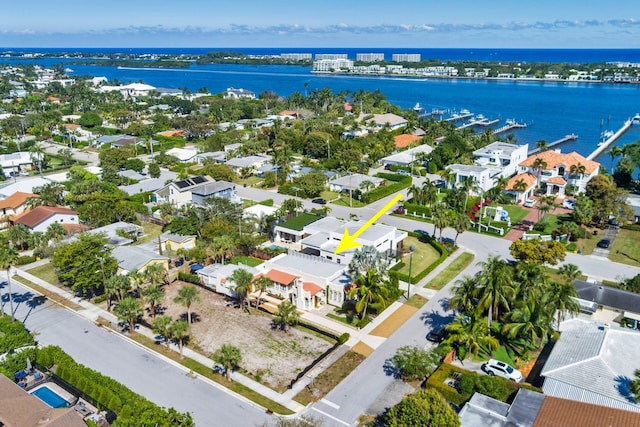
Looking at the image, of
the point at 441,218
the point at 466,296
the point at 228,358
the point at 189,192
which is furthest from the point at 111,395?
the point at 189,192

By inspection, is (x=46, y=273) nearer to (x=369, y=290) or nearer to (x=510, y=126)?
(x=369, y=290)

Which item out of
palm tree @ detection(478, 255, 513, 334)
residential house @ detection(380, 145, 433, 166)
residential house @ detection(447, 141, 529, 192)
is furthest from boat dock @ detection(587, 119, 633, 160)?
palm tree @ detection(478, 255, 513, 334)

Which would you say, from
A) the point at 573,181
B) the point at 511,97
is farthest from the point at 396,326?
the point at 511,97

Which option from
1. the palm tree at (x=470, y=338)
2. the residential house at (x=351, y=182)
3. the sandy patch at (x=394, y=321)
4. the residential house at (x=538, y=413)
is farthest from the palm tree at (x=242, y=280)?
the residential house at (x=351, y=182)

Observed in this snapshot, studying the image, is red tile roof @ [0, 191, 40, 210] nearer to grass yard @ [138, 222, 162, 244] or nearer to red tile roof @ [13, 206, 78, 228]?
red tile roof @ [13, 206, 78, 228]

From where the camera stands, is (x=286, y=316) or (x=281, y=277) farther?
(x=281, y=277)

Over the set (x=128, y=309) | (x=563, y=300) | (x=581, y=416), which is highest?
(x=563, y=300)
